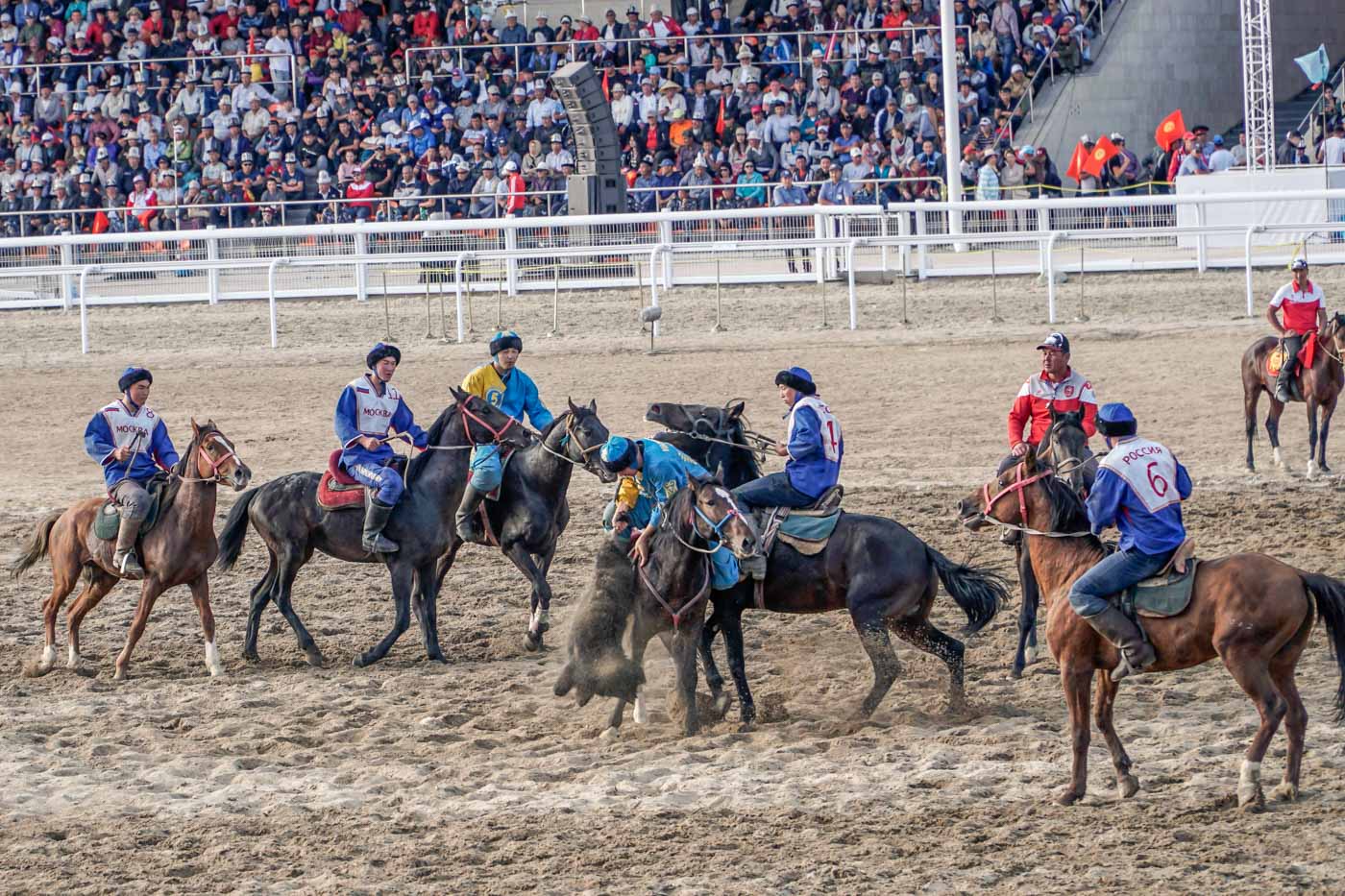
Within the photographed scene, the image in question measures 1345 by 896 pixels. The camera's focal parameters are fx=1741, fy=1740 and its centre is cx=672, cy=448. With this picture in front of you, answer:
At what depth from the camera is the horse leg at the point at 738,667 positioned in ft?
28.6

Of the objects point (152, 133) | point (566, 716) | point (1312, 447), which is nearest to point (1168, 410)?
point (1312, 447)

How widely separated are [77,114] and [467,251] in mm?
12056

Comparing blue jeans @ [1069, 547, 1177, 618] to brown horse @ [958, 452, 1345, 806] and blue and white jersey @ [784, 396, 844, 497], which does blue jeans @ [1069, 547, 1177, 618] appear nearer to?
brown horse @ [958, 452, 1345, 806]

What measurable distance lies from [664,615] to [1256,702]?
2.94m

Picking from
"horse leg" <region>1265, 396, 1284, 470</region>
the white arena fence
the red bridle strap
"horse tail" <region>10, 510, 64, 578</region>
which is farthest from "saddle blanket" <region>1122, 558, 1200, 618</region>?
the white arena fence

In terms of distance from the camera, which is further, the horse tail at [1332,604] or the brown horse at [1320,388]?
the brown horse at [1320,388]

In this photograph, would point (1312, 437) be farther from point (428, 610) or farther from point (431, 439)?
point (428, 610)

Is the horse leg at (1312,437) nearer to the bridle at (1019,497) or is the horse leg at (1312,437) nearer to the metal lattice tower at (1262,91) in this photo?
the bridle at (1019,497)

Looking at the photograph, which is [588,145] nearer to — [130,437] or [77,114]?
[77,114]

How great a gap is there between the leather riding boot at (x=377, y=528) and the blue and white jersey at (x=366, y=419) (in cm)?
28

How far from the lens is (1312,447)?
13.9 meters

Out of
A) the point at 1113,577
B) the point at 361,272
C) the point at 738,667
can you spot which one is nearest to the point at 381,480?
the point at 738,667

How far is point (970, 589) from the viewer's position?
28.9 feet

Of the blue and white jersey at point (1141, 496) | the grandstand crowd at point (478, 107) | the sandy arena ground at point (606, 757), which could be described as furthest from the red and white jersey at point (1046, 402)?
the grandstand crowd at point (478, 107)
